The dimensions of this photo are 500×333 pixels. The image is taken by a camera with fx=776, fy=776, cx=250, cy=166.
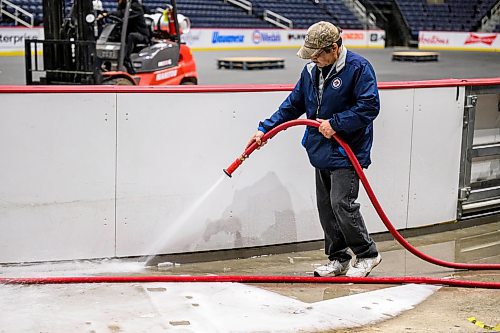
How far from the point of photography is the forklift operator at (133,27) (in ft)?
39.1

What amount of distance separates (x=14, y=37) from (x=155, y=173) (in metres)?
19.1

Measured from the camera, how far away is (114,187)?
223 inches

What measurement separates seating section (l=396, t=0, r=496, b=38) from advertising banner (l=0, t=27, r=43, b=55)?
1858 cm

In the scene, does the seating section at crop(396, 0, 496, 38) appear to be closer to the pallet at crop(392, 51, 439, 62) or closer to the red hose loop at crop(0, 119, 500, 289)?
the pallet at crop(392, 51, 439, 62)

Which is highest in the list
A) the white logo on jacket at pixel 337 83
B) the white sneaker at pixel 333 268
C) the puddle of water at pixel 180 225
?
the white logo on jacket at pixel 337 83

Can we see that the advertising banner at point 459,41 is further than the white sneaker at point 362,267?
Yes

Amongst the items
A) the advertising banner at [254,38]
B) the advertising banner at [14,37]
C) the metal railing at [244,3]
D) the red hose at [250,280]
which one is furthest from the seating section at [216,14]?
the red hose at [250,280]

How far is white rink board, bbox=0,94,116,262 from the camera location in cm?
539

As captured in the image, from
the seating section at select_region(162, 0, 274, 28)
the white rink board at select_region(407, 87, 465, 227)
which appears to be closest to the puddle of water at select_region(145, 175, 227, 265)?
the white rink board at select_region(407, 87, 465, 227)

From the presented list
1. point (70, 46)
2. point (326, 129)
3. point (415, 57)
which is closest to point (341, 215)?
point (326, 129)

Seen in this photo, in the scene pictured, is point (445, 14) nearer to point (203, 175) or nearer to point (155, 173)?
point (203, 175)

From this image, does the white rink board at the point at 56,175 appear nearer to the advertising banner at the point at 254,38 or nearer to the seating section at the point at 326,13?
the seating section at the point at 326,13

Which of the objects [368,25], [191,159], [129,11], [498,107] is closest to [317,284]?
[191,159]

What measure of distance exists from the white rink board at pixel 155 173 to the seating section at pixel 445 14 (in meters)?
30.0
